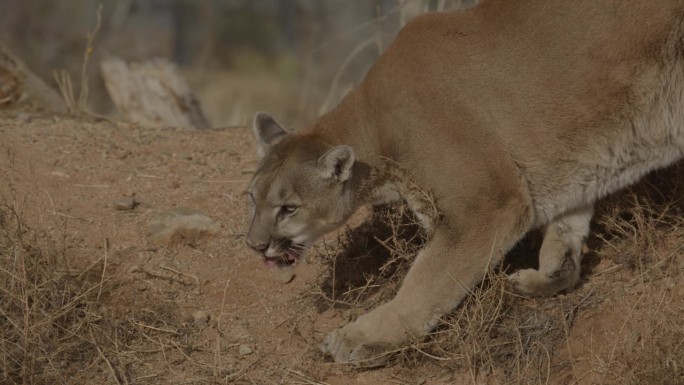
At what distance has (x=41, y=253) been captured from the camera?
5.89 m

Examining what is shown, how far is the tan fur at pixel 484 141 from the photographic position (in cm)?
567

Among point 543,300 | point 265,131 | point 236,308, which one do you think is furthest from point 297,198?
point 543,300

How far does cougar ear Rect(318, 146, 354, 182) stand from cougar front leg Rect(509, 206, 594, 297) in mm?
1195

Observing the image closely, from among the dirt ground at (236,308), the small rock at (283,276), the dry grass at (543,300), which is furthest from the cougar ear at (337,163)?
the small rock at (283,276)

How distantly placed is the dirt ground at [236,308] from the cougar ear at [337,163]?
742 millimetres

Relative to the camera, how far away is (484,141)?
18.7 ft

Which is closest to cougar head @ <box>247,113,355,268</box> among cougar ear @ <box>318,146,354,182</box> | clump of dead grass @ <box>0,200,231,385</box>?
cougar ear @ <box>318,146,354,182</box>

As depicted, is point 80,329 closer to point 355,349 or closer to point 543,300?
point 355,349

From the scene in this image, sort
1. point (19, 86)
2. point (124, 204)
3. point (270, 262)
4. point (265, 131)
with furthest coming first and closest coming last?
1. point (19, 86)
2. point (124, 204)
3. point (265, 131)
4. point (270, 262)

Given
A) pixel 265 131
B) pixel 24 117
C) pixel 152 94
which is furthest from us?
pixel 152 94

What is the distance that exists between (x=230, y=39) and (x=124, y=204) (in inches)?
628

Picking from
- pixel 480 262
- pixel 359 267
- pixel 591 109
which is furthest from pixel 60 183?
pixel 591 109

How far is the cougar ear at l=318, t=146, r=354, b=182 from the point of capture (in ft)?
18.6

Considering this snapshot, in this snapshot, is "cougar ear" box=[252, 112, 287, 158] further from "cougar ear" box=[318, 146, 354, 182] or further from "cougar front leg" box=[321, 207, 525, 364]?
"cougar front leg" box=[321, 207, 525, 364]
